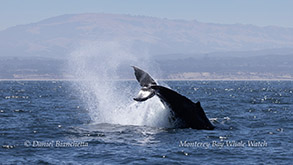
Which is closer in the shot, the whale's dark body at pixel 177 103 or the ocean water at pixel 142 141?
the ocean water at pixel 142 141

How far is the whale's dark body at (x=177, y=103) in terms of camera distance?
19391 mm

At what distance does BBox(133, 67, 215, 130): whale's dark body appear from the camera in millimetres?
19391

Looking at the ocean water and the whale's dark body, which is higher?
the whale's dark body

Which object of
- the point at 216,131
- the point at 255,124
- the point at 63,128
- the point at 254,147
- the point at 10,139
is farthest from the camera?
the point at 255,124

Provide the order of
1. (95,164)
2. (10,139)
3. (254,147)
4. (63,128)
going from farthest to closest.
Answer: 1. (63,128)
2. (10,139)
3. (254,147)
4. (95,164)

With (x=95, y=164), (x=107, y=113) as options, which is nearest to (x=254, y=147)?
(x=95, y=164)

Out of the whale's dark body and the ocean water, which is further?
the whale's dark body

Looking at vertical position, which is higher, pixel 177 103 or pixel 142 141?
pixel 177 103

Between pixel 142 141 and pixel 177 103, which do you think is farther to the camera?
pixel 177 103

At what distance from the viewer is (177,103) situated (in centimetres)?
2089

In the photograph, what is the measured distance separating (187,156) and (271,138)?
17.6 feet

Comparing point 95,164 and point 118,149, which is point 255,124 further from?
point 95,164

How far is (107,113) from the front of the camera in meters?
28.8

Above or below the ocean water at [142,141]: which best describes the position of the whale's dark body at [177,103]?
above
